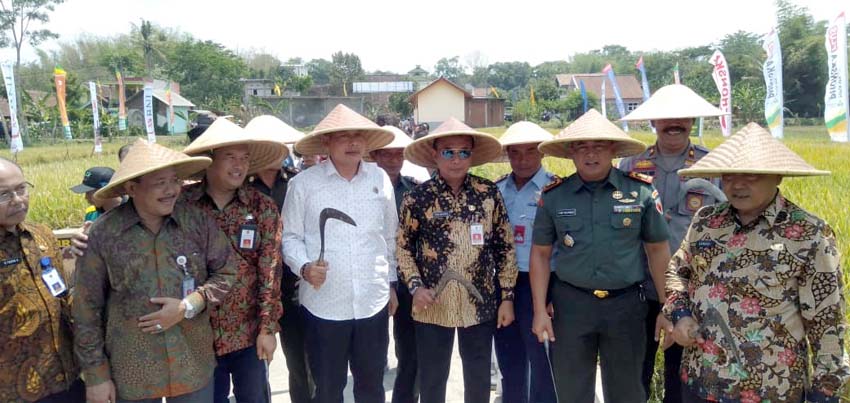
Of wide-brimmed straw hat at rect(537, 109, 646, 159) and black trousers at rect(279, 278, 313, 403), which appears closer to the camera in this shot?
wide-brimmed straw hat at rect(537, 109, 646, 159)

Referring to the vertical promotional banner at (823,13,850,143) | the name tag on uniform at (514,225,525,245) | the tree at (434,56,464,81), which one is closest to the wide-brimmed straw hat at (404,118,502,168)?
the name tag on uniform at (514,225,525,245)

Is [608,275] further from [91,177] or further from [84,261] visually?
[91,177]

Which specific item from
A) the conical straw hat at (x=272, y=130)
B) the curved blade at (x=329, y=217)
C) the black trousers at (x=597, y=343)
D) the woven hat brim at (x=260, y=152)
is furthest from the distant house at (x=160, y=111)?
the black trousers at (x=597, y=343)

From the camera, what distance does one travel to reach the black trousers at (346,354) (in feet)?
8.90

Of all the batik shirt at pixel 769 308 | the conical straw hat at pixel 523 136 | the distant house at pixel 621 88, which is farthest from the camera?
the distant house at pixel 621 88

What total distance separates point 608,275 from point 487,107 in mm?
44971

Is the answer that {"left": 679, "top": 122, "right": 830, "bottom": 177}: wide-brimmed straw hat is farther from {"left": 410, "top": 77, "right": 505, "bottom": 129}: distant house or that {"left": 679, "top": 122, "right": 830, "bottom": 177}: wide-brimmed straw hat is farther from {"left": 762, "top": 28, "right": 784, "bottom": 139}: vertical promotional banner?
{"left": 410, "top": 77, "right": 505, "bottom": 129}: distant house

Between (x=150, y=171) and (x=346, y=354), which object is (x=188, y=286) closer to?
(x=150, y=171)

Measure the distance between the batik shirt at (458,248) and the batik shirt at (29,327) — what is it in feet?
4.90

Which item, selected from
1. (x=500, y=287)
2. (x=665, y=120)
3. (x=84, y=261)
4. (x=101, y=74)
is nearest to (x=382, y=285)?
(x=500, y=287)

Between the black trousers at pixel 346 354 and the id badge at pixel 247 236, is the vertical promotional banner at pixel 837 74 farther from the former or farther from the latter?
the id badge at pixel 247 236

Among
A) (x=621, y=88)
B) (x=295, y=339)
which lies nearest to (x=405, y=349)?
(x=295, y=339)

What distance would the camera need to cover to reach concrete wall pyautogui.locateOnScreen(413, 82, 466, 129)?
4272 centimetres

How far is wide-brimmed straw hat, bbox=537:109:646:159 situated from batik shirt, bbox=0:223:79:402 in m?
2.27
